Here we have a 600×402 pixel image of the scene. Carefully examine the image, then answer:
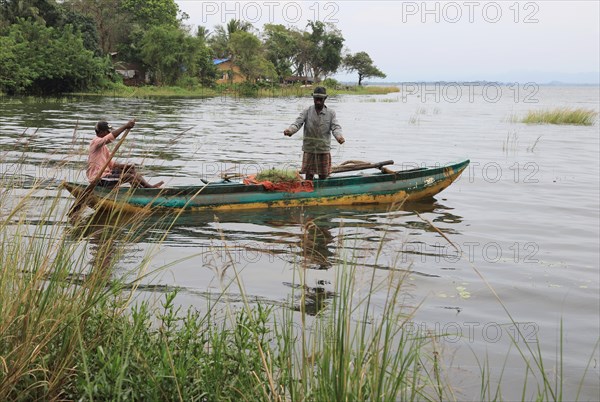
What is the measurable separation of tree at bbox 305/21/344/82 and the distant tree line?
0.14 meters

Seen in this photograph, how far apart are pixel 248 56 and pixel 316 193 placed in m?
59.8

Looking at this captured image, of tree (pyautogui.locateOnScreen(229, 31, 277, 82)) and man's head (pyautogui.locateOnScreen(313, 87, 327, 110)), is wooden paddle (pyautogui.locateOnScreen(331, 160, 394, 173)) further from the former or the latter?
tree (pyautogui.locateOnScreen(229, 31, 277, 82))

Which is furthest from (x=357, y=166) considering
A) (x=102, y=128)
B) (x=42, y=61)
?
(x=42, y=61)

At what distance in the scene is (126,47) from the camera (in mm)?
61656

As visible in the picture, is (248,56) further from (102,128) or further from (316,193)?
(102,128)

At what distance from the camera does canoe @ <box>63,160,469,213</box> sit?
9.75 metres

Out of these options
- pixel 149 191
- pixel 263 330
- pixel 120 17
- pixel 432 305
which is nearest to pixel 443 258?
pixel 432 305

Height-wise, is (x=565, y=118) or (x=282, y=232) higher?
(x=565, y=118)

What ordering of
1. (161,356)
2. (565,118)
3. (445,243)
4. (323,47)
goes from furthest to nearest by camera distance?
(323,47), (565,118), (445,243), (161,356)

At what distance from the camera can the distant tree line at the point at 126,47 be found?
41625 mm

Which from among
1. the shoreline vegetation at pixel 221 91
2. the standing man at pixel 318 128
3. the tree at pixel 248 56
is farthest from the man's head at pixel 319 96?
the tree at pixel 248 56

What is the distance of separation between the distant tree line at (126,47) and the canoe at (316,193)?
798 inches

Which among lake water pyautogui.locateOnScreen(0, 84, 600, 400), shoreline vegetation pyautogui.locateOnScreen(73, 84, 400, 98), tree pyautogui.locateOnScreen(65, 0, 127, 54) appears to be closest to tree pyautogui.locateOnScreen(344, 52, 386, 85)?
shoreline vegetation pyautogui.locateOnScreen(73, 84, 400, 98)

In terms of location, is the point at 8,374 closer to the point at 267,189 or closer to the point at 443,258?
the point at 443,258
